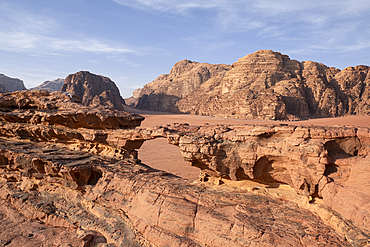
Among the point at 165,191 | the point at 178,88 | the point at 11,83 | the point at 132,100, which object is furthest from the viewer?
the point at 132,100

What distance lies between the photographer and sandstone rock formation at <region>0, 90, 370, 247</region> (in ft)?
13.4

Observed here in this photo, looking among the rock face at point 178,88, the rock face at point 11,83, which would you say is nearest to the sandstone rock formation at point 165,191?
the rock face at point 178,88

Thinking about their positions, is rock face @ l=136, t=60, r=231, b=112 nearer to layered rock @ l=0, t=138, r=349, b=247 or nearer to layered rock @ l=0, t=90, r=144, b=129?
layered rock @ l=0, t=90, r=144, b=129

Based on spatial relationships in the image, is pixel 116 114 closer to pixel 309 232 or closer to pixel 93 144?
pixel 93 144

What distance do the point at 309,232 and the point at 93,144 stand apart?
739 centimetres

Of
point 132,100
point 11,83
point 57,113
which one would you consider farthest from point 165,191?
point 11,83

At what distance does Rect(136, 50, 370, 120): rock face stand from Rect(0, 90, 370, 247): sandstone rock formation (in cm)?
3393

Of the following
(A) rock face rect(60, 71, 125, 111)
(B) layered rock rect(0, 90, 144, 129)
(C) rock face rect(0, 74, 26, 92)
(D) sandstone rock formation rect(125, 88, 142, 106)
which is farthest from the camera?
(D) sandstone rock formation rect(125, 88, 142, 106)

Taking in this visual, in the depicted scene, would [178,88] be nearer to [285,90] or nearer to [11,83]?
[285,90]

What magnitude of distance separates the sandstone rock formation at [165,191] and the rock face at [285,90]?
33.9 m

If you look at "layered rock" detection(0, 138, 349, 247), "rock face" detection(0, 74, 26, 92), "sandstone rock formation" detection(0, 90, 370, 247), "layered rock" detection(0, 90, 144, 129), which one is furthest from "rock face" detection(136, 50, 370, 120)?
"rock face" detection(0, 74, 26, 92)

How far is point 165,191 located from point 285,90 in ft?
140

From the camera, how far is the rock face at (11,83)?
3324 inches

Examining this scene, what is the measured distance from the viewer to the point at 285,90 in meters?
41.7
